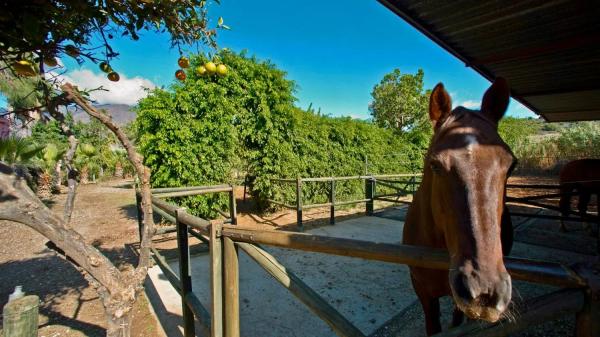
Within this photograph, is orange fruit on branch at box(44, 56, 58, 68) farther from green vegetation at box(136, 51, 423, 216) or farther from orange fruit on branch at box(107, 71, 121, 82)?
green vegetation at box(136, 51, 423, 216)

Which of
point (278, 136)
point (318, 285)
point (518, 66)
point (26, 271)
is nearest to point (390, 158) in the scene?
point (278, 136)

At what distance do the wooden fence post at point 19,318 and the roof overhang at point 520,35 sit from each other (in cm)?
299

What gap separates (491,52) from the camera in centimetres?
308

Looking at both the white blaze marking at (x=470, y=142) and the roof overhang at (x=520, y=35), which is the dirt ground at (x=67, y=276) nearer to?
the white blaze marking at (x=470, y=142)

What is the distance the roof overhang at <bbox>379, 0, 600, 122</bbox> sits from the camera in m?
2.27

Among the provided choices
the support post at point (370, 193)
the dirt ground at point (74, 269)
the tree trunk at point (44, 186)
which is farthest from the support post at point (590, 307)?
the tree trunk at point (44, 186)

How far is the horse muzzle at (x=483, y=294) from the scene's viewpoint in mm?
773

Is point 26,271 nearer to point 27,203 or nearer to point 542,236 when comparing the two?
point 27,203

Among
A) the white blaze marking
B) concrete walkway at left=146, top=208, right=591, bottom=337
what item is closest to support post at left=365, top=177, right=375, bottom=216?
concrete walkway at left=146, top=208, right=591, bottom=337

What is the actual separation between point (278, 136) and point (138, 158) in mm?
6277

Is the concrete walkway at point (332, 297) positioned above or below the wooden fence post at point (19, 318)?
below

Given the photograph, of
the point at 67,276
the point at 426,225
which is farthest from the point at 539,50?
the point at 67,276

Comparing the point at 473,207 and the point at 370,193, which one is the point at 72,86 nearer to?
the point at 473,207

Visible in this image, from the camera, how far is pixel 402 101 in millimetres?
21594
